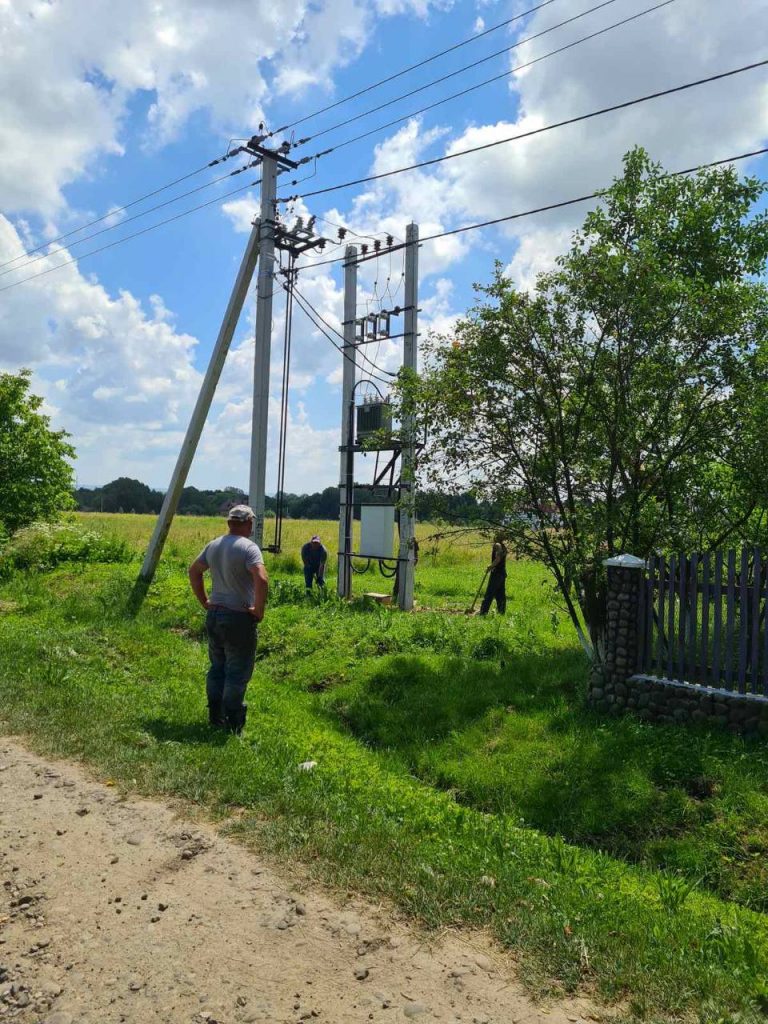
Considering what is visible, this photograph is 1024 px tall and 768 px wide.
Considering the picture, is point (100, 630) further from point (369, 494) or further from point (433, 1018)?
point (433, 1018)

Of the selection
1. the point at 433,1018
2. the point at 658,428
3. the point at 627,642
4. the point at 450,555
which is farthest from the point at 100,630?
the point at 450,555

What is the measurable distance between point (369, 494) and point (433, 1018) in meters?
12.4

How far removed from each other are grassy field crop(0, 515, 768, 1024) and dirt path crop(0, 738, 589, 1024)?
9.6 inches

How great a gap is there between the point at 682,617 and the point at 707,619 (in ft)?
0.83

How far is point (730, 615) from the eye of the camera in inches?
275

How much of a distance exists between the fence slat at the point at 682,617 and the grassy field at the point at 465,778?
0.69m

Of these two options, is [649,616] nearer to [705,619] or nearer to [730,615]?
[705,619]

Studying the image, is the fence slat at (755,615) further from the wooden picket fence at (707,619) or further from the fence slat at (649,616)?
the fence slat at (649,616)

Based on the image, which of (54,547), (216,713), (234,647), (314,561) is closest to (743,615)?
(234,647)

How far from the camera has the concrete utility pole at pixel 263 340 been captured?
13602 mm

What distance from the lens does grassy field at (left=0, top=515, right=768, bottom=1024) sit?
3656 mm

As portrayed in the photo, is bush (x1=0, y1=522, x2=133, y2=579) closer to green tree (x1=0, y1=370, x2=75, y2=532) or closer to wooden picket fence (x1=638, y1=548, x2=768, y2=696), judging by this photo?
green tree (x1=0, y1=370, x2=75, y2=532)

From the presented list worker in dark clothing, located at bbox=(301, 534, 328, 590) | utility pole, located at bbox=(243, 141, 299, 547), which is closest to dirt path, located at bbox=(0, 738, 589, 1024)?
utility pole, located at bbox=(243, 141, 299, 547)

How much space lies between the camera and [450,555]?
26.7 m
